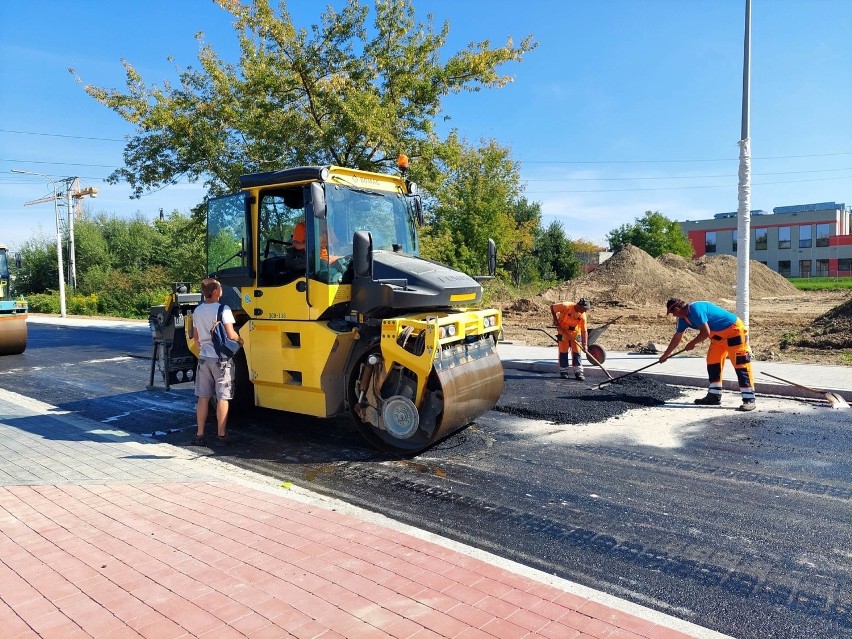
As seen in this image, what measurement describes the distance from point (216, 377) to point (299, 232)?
172 cm

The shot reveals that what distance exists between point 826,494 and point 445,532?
3080mm

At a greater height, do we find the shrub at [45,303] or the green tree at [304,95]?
the green tree at [304,95]

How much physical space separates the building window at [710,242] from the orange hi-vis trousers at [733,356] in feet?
218

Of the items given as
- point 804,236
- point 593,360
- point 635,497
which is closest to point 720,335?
point 593,360

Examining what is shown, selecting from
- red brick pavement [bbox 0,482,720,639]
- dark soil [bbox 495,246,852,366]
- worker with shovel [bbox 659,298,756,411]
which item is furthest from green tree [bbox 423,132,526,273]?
red brick pavement [bbox 0,482,720,639]

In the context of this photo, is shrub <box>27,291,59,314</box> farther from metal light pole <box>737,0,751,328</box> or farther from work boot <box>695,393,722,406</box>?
work boot <box>695,393,722,406</box>

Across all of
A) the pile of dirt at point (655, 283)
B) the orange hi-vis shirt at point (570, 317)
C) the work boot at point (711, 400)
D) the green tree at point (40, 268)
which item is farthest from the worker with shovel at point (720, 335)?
the green tree at point (40, 268)

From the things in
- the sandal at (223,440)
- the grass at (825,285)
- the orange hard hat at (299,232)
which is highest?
the orange hard hat at (299,232)

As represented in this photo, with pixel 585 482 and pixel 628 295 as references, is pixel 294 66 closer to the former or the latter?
pixel 585 482

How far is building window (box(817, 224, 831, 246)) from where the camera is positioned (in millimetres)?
64375

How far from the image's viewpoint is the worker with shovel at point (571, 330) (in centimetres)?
1055

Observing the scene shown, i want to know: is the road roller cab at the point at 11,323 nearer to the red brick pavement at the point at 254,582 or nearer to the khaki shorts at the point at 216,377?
the khaki shorts at the point at 216,377

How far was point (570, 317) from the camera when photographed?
34.7ft

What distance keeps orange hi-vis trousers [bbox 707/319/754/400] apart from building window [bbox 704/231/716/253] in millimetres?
66574
